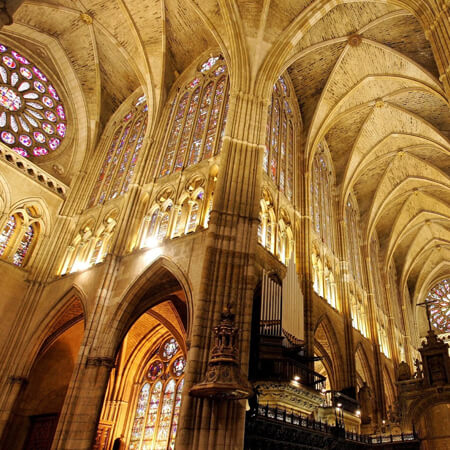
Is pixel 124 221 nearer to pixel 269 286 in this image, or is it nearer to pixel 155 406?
pixel 269 286

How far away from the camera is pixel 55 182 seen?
17.0 metres

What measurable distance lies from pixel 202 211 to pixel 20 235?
739 centimetres

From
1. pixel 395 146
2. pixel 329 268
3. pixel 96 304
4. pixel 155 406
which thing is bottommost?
Result: pixel 155 406

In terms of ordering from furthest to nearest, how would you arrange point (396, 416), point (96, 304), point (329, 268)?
point (329, 268), point (396, 416), point (96, 304)

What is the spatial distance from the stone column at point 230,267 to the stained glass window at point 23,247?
27.5 ft

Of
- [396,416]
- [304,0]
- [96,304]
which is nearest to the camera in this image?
[96,304]

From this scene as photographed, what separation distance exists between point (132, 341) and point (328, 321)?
789 centimetres

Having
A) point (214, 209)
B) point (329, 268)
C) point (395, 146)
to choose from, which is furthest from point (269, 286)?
point (395, 146)

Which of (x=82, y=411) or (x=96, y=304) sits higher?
(x=96, y=304)

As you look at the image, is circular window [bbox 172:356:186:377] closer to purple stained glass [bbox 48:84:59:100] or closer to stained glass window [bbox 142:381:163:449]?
A: stained glass window [bbox 142:381:163:449]

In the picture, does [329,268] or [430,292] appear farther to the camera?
[430,292]

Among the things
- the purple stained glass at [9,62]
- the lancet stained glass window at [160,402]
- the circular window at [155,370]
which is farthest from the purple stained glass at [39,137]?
the circular window at [155,370]

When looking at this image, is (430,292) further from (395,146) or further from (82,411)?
(82,411)

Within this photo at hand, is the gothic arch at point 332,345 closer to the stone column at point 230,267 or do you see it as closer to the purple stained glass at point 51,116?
the stone column at point 230,267
